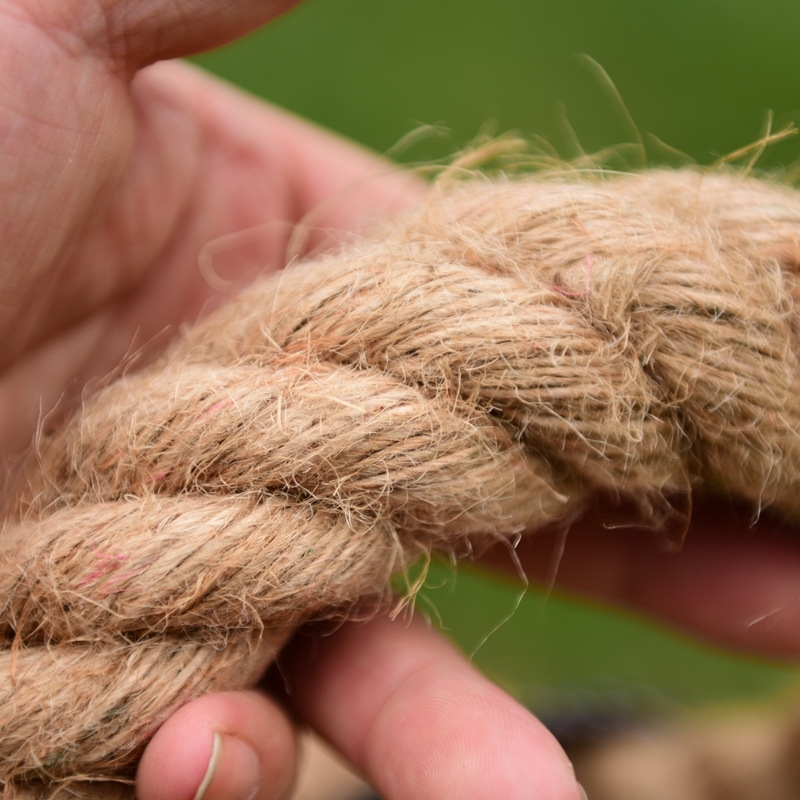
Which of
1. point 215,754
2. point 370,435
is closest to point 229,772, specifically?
point 215,754

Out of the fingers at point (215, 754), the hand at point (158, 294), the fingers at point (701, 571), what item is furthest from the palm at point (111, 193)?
the fingers at point (701, 571)

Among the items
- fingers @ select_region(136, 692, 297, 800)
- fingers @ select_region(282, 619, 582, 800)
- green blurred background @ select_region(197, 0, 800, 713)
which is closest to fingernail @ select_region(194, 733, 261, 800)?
fingers @ select_region(136, 692, 297, 800)

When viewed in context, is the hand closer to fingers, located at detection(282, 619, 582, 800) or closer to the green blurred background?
fingers, located at detection(282, 619, 582, 800)

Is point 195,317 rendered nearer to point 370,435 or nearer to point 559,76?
point 370,435

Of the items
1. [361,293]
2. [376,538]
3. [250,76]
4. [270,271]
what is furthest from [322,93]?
[376,538]

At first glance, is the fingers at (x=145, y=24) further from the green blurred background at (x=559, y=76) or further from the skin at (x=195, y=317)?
the green blurred background at (x=559, y=76)

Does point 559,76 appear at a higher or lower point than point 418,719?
higher
